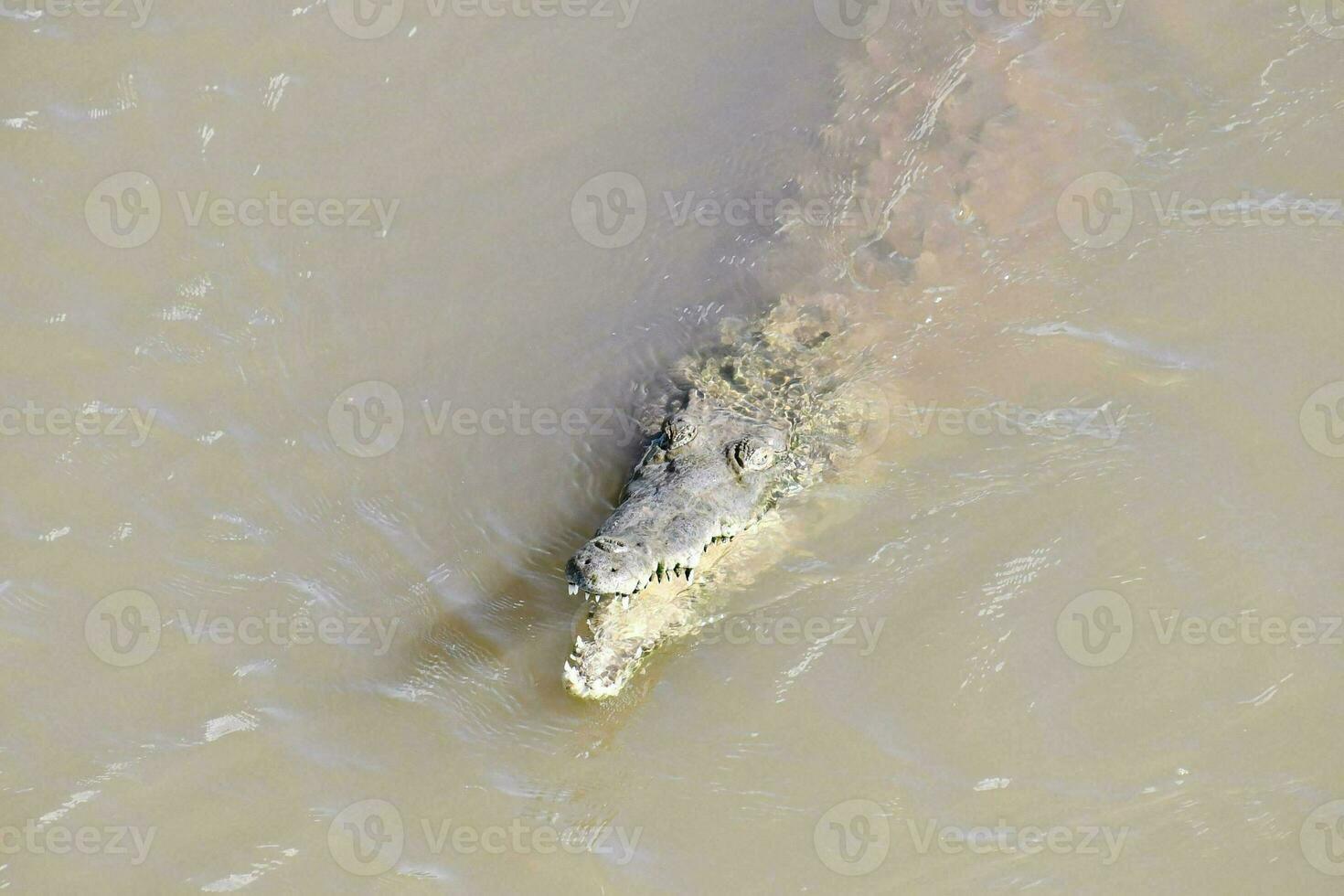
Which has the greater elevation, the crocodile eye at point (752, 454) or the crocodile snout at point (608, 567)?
the crocodile snout at point (608, 567)

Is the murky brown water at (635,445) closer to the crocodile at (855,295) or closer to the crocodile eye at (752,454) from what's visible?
the crocodile at (855,295)

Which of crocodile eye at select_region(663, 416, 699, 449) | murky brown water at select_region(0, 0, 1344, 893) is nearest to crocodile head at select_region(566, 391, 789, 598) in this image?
crocodile eye at select_region(663, 416, 699, 449)

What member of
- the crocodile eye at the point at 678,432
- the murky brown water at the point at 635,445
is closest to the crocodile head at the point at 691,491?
the crocodile eye at the point at 678,432

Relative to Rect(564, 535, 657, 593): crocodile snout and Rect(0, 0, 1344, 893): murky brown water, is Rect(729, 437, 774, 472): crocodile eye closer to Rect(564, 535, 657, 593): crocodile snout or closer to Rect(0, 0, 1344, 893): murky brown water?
Rect(0, 0, 1344, 893): murky brown water

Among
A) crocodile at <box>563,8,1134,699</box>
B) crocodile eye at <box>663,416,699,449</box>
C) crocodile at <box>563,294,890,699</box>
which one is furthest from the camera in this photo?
crocodile eye at <box>663,416,699,449</box>

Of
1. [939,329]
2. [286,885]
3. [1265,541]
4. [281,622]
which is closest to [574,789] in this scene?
[286,885]

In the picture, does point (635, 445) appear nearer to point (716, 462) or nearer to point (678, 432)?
point (678, 432)

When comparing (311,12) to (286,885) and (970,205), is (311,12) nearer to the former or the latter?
(970,205)
